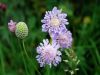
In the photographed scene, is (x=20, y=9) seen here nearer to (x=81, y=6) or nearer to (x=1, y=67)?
(x=81, y=6)

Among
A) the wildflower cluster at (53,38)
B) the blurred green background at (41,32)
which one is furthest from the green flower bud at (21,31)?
the blurred green background at (41,32)

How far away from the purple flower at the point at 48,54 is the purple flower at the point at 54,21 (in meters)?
0.06

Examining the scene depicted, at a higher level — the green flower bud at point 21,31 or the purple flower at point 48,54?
the green flower bud at point 21,31

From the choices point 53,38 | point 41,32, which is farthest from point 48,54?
point 41,32

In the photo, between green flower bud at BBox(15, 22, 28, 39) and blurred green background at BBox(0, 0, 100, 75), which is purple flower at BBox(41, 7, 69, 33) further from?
blurred green background at BBox(0, 0, 100, 75)

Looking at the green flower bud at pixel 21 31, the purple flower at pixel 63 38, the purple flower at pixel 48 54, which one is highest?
the green flower bud at pixel 21 31

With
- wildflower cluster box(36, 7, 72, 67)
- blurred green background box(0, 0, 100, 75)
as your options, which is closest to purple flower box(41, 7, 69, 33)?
wildflower cluster box(36, 7, 72, 67)

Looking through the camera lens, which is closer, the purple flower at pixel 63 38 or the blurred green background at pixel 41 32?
the purple flower at pixel 63 38

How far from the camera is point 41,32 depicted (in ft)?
8.20

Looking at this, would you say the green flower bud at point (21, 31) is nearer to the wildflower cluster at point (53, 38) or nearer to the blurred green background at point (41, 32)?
the wildflower cluster at point (53, 38)

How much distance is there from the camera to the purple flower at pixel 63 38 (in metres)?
1.49

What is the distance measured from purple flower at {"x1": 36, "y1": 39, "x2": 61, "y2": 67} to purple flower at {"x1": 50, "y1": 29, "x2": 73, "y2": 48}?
33mm

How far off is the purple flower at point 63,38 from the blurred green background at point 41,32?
44cm

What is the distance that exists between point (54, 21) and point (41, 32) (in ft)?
3.21
